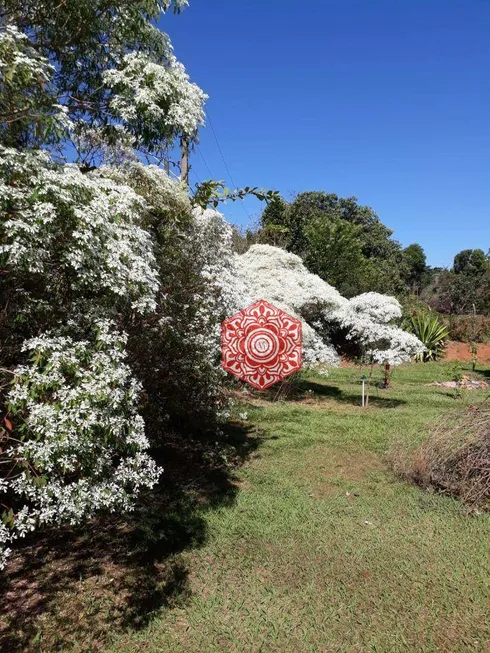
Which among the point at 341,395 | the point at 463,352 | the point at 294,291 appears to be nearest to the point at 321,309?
the point at 294,291

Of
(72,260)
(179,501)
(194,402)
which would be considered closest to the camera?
(72,260)

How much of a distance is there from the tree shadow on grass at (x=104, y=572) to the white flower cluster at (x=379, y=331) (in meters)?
6.81

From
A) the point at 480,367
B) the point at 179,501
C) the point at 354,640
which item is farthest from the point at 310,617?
the point at 480,367

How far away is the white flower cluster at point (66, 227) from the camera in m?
3.55

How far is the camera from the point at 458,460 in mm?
6914

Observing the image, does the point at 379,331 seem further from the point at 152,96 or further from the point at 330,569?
the point at 152,96

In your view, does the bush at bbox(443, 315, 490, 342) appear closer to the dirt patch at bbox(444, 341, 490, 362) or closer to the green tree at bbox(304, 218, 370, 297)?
the dirt patch at bbox(444, 341, 490, 362)

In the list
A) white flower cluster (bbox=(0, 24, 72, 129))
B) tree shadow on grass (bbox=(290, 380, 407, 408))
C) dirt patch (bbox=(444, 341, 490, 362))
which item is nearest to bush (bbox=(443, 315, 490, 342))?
dirt patch (bbox=(444, 341, 490, 362))

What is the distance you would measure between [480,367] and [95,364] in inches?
887

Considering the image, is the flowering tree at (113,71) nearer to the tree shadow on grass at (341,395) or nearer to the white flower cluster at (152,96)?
the white flower cluster at (152,96)

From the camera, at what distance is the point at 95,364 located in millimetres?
3896

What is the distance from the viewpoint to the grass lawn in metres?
4.15

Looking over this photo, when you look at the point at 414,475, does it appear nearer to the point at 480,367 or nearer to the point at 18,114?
the point at 18,114

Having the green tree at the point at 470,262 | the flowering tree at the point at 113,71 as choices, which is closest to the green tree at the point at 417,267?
the green tree at the point at 470,262
